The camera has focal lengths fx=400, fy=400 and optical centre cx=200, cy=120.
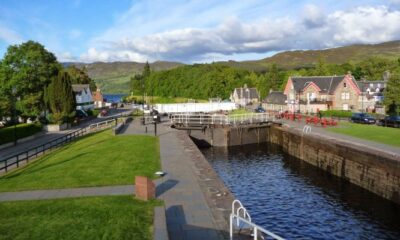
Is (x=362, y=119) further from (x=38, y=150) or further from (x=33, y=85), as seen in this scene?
(x=33, y=85)

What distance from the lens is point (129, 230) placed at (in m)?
14.7

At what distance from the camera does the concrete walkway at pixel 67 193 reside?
68.4 feet

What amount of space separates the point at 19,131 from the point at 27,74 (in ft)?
69.1

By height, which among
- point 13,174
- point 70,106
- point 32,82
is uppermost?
point 32,82

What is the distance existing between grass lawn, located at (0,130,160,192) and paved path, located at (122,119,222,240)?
1533 millimetres

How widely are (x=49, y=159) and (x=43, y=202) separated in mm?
15058

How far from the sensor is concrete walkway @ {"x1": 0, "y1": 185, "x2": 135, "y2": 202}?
2086 centimetres

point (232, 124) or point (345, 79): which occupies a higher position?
point (345, 79)

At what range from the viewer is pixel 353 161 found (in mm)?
33688

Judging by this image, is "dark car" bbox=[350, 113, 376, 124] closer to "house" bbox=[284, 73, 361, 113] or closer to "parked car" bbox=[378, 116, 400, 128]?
"parked car" bbox=[378, 116, 400, 128]

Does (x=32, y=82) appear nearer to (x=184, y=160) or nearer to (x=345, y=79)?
(x=184, y=160)

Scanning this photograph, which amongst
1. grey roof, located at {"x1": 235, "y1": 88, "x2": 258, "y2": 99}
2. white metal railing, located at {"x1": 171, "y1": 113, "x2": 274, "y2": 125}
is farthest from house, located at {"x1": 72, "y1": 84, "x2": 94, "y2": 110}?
white metal railing, located at {"x1": 171, "y1": 113, "x2": 274, "y2": 125}

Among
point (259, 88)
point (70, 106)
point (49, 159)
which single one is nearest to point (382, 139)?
point (49, 159)

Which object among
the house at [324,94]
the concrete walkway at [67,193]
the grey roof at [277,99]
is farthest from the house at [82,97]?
the concrete walkway at [67,193]
